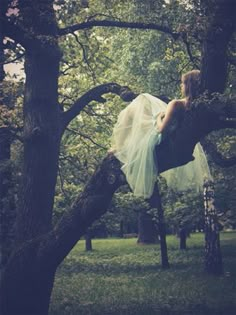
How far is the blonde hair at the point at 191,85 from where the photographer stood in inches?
251

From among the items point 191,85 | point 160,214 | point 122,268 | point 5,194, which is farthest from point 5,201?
point 122,268

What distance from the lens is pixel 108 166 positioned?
7.11m

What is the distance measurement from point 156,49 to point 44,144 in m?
15.3

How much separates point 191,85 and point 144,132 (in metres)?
1.08

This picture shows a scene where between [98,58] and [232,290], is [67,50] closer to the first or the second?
[98,58]

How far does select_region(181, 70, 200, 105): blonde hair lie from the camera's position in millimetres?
6375

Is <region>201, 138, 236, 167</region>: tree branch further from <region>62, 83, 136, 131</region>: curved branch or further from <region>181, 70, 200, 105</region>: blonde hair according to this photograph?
<region>181, 70, 200, 105</region>: blonde hair

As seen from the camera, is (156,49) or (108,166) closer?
(108,166)

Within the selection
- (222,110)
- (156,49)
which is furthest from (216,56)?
(156,49)

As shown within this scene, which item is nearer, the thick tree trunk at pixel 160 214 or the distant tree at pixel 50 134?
the distant tree at pixel 50 134

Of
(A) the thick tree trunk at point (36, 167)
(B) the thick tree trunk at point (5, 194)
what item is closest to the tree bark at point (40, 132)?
(A) the thick tree trunk at point (36, 167)

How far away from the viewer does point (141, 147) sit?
22.6 ft

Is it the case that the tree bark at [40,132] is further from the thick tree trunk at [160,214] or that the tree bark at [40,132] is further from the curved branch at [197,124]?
the thick tree trunk at [160,214]

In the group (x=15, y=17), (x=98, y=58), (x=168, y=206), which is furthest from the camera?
(x=168, y=206)
